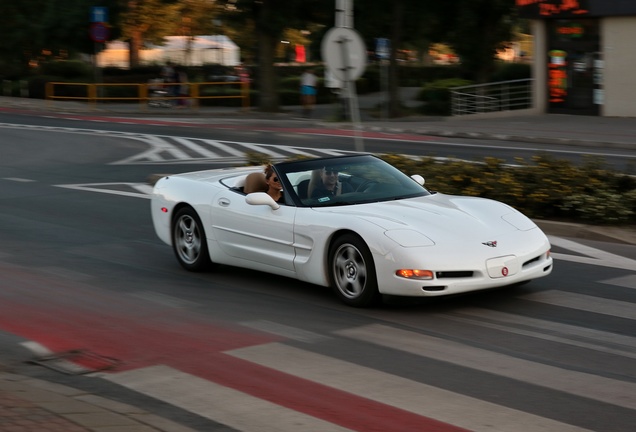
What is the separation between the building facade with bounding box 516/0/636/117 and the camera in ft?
111

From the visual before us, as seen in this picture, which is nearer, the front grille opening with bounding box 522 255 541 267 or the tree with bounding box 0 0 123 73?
the front grille opening with bounding box 522 255 541 267

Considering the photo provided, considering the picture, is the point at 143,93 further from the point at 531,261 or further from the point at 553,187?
the point at 531,261

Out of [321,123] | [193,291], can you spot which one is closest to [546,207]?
[193,291]

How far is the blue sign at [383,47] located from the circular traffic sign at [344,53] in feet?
73.0

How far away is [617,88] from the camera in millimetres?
34031

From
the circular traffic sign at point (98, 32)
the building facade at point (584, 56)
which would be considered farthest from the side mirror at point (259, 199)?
the circular traffic sign at point (98, 32)

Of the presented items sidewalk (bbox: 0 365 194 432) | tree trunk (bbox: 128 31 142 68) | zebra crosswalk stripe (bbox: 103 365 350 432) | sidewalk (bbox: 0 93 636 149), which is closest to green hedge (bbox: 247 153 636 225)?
zebra crosswalk stripe (bbox: 103 365 350 432)

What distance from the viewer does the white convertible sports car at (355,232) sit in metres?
8.19

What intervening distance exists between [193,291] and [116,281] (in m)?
0.92

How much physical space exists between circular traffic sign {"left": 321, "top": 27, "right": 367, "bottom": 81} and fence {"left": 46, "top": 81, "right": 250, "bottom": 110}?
24.9 m

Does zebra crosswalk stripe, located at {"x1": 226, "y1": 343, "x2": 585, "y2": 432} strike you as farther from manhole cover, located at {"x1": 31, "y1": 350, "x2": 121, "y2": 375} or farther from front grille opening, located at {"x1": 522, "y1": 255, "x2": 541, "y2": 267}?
front grille opening, located at {"x1": 522, "y1": 255, "x2": 541, "y2": 267}

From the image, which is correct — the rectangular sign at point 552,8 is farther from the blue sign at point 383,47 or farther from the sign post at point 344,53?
the sign post at point 344,53

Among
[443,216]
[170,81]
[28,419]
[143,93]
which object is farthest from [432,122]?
[28,419]

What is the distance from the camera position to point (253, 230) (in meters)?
9.53
